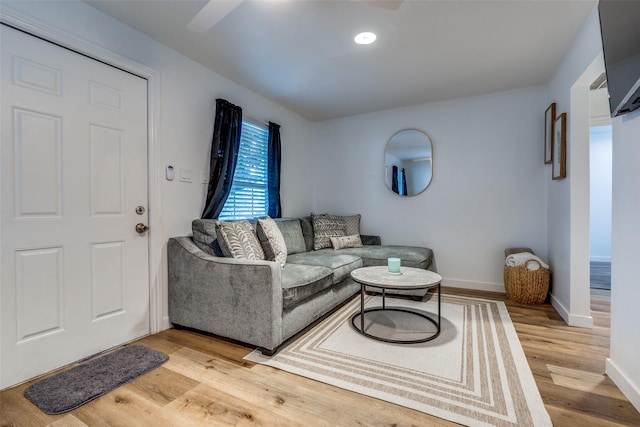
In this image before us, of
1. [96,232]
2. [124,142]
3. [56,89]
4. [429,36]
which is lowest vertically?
[96,232]

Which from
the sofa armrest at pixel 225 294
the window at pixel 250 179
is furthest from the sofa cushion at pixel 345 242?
the sofa armrest at pixel 225 294

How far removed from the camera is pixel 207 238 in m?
2.51

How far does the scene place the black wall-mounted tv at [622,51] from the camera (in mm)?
1315

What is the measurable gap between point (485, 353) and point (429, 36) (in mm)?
2365

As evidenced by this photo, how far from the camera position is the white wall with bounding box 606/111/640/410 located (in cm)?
151

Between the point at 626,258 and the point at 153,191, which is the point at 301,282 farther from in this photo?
the point at 626,258

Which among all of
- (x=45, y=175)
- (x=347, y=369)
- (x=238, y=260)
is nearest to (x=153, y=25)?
(x=45, y=175)

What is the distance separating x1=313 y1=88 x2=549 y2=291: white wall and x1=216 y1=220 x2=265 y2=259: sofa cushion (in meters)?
2.19

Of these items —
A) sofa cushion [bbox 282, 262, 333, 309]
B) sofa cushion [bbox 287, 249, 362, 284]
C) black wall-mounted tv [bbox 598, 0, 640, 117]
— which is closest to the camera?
black wall-mounted tv [bbox 598, 0, 640, 117]

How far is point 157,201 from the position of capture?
241 cm

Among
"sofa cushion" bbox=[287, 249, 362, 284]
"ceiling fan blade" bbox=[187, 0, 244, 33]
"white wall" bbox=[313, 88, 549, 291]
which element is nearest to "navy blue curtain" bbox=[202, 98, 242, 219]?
"sofa cushion" bbox=[287, 249, 362, 284]

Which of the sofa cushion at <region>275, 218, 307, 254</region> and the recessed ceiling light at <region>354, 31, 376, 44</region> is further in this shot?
the sofa cushion at <region>275, 218, 307, 254</region>

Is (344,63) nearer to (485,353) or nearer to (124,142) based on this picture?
(124,142)

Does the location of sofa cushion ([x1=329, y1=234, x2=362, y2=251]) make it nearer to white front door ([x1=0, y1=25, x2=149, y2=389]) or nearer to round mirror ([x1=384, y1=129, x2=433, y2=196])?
round mirror ([x1=384, y1=129, x2=433, y2=196])
